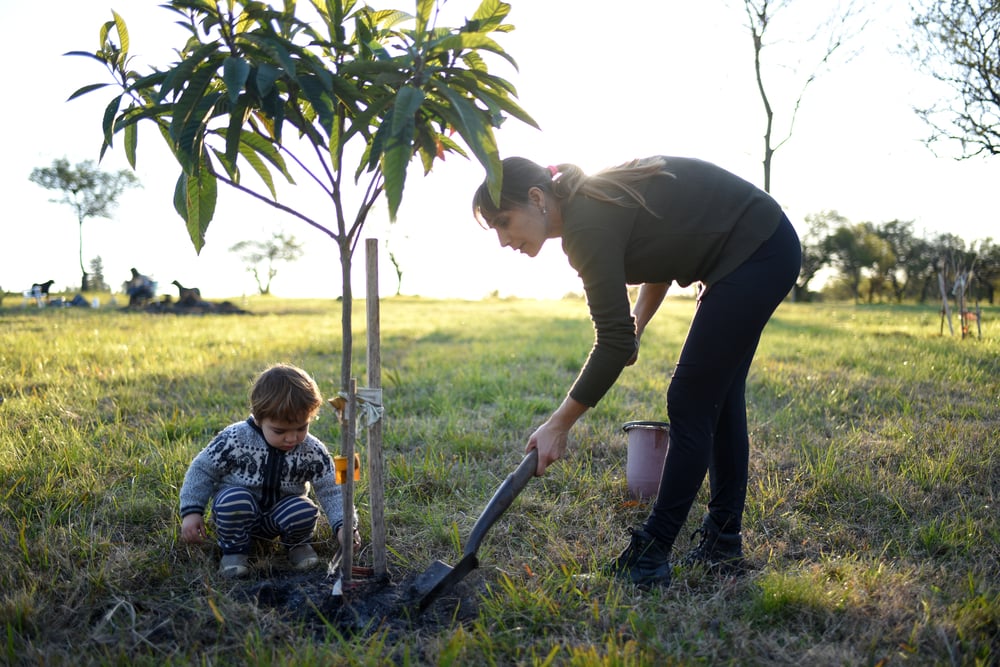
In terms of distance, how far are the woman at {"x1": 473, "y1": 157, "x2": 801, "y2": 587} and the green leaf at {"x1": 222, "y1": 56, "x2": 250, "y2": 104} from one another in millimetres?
833

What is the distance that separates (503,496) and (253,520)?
0.93 meters

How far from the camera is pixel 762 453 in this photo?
12.1 ft

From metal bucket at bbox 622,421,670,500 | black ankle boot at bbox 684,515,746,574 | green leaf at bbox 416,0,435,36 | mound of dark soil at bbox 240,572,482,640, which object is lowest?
mound of dark soil at bbox 240,572,482,640

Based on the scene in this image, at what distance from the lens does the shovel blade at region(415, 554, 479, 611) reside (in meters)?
2.15

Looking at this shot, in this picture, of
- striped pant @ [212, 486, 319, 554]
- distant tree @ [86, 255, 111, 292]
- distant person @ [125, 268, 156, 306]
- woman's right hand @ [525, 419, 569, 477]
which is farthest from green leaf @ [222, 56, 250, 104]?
distant tree @ [86, 255, 111, 292]

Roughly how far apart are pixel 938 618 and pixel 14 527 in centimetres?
335

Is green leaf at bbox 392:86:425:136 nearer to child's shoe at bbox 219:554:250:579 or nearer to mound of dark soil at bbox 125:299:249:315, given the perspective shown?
child's shoe at bbox 219:554:250:579

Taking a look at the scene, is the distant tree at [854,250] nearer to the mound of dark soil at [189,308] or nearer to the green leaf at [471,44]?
the mound of dark soil at [189,308]

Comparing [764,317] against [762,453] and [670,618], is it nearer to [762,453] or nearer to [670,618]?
[670,618]

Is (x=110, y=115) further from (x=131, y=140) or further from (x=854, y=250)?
(x=854, y=250)

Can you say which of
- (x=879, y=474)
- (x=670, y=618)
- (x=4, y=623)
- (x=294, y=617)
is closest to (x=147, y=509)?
(x=4, y=623)

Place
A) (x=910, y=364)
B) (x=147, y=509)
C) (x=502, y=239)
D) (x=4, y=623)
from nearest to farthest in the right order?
(x=4, y=623)
(x=502, y=239)
(x=147, y=509)
(x=910, y=364)

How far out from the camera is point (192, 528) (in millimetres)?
2422

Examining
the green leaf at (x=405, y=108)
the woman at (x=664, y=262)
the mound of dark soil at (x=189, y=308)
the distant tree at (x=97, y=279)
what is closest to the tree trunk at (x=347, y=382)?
the woman at (x=664, y=262)
